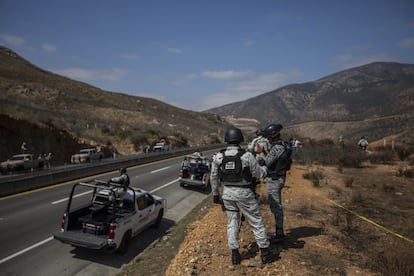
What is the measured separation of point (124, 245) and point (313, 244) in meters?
4.23

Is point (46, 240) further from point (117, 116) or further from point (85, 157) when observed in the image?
point (117, 116)

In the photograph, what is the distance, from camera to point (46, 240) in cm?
752

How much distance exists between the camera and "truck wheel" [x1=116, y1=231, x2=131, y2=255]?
693cm

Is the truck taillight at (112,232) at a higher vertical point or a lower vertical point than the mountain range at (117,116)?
lower

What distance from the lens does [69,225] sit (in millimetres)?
6980

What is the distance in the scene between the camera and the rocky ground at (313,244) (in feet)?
17.2

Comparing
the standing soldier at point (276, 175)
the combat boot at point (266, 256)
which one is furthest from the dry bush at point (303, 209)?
the combat boot at point (266, 256)

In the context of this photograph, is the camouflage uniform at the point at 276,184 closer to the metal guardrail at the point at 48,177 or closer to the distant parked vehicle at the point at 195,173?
the distant parked vehicle at the point at 195,173

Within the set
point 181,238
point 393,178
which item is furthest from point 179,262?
point 393,178

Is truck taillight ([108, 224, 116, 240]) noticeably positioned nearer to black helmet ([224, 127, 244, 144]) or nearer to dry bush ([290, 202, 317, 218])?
black helmet ([224, 127, 244, 144])

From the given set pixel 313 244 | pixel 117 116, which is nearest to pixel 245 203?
pixel 313 244

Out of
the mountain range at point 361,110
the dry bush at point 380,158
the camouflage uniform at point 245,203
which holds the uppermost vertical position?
the mountain range at point 361,110

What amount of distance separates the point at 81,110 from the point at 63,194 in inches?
2092

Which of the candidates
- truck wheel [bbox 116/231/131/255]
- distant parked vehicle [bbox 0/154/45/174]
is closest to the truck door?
truck wheel [bbox 116/231/131/255]
